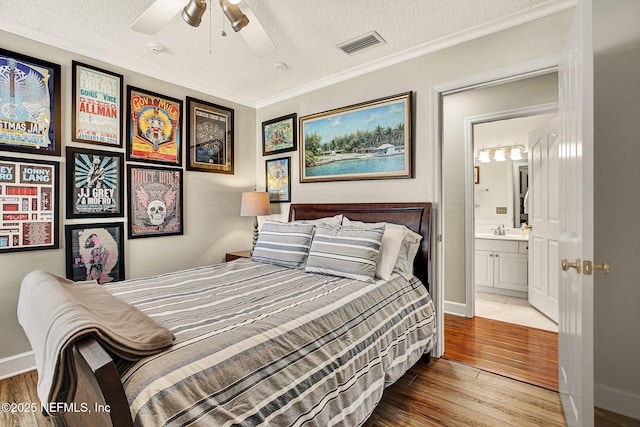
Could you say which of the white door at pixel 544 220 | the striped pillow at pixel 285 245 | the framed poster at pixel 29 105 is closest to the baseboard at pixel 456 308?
the white door at pixel 544 220

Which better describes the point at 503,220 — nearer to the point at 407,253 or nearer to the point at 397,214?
the point at 397,214

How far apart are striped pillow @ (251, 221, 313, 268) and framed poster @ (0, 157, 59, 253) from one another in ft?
5.35

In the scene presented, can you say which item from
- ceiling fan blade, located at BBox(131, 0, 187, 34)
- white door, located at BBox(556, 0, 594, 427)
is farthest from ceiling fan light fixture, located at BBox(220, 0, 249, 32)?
white door, located at BBox(556, 0, 594, 427)

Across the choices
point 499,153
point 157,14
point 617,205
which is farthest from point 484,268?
point 157,14

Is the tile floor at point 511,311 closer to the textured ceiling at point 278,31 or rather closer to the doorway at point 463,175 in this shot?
the doorway at point 463,175

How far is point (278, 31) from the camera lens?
2.43 metres

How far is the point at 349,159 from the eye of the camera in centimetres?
318

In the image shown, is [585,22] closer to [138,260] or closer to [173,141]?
[173,141]

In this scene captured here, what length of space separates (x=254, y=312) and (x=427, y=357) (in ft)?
5.43

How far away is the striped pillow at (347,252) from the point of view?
2.21 metres

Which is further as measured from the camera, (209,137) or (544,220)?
(209,137)

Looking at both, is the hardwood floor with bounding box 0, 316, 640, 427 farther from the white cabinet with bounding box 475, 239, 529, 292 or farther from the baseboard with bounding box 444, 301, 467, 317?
the white cabinet with bounding box 475, 239, 529, 292

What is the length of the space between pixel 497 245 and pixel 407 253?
8.19 ft

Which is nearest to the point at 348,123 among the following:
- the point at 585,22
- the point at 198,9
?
the point at 198,9
